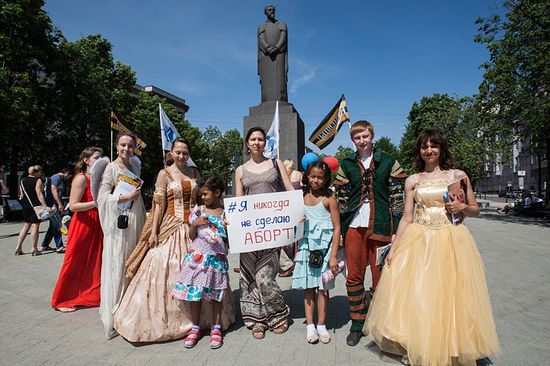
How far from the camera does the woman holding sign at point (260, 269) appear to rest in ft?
12.8

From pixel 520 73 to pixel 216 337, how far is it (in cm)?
2109

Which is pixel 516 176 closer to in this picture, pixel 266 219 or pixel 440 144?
pixel 440 144

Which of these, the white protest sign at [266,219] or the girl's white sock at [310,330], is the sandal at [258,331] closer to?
the girl's white sock at [310,330]

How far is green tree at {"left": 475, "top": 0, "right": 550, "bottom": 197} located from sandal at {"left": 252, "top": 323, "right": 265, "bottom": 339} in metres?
17.8

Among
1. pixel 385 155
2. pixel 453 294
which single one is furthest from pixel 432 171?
pixel 453 294

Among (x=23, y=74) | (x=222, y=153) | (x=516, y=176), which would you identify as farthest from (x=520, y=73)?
(x=516, y=176)

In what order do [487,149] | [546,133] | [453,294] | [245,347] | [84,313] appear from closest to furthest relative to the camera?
[453,294] < [245,347] < [84,313] < [546,133] < [487,149]

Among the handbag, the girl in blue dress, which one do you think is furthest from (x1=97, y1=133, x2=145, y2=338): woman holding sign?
the handbag

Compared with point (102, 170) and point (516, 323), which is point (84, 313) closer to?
point (102, 170)

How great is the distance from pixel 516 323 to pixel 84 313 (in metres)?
5.25

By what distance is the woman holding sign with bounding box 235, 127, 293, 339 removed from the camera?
3916 millimetres

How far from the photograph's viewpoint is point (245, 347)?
11.8ft

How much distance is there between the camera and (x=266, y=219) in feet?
12.1

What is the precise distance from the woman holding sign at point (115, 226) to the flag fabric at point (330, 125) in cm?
516
